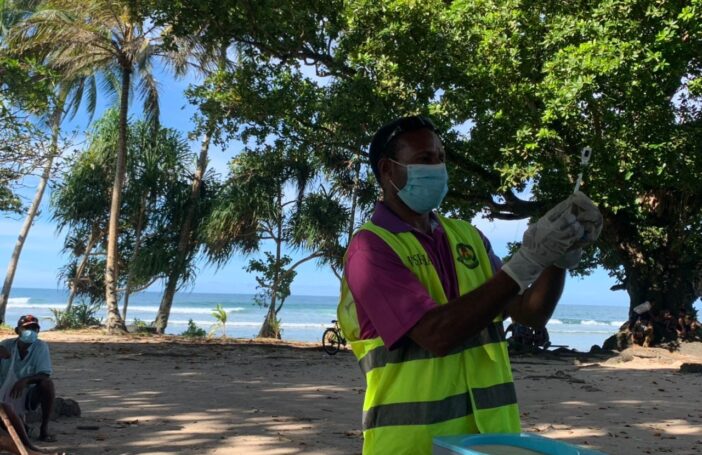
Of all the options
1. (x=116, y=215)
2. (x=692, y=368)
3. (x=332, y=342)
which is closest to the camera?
(x=692, y=368)

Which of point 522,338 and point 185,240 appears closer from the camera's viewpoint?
point 522,338

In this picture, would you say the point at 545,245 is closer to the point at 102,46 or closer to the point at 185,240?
the point at 102,46

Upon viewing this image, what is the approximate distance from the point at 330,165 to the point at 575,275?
7.38 meters

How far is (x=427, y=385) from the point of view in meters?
1.60

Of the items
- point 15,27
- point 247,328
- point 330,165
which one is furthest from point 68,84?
point 247,328

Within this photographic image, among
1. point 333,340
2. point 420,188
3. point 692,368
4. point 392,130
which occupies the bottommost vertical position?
point 692,368

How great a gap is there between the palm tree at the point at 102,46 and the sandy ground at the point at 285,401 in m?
3.66

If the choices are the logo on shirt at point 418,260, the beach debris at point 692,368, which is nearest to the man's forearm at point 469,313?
the logo on shirt at point 418,260

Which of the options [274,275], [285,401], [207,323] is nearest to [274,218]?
[274,275]

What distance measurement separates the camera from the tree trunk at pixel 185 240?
2078cm

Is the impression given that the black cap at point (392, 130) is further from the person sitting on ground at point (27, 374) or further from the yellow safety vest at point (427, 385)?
the person sitting on ground at point (27, 374)

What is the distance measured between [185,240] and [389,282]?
2001 centimetres

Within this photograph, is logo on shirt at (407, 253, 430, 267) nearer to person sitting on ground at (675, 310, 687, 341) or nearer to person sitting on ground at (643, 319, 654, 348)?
person sitting on ground at (643, 319, 654, 348)

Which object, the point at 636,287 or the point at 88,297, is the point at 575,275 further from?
the point at 88,297
